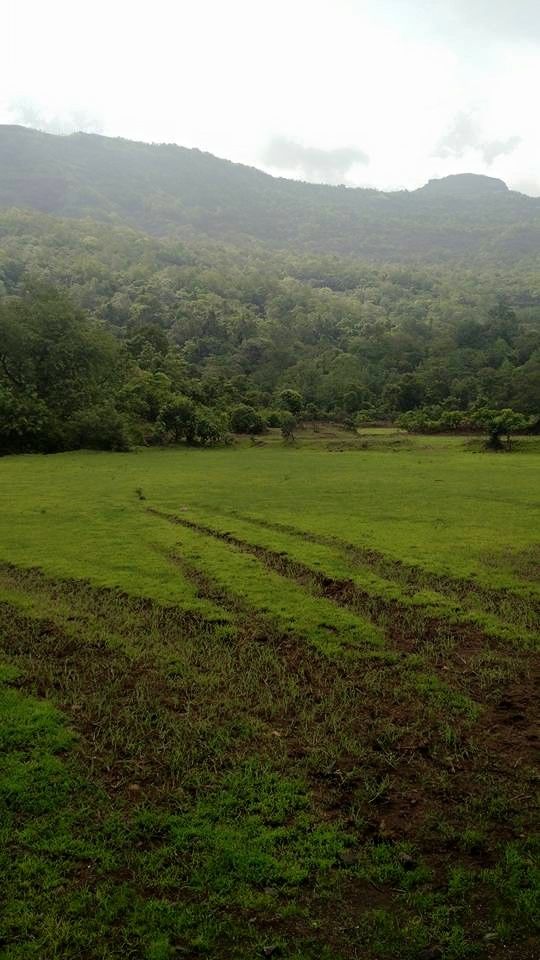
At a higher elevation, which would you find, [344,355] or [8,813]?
[344,355]

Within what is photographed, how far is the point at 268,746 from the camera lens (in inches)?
364

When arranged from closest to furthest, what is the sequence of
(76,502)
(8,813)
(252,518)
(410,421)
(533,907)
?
1. (533,907)
2. (8,813)
3. (252,518)
4. (76,502)
5. (410,421)

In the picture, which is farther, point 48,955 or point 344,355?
point 344,355

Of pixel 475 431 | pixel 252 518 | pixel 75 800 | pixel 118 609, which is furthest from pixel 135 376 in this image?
pixel 75 800

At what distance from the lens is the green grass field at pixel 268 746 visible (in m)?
6.30

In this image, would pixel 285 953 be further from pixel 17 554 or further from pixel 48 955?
pixel 17 554

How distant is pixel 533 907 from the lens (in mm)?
6355

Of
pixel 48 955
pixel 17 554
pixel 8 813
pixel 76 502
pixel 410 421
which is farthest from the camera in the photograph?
pixel 410 421

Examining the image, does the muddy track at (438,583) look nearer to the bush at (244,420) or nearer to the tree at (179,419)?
the tree at (179,419)

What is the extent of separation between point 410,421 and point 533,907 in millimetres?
69824

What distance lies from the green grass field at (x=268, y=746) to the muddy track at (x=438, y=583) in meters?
0.10

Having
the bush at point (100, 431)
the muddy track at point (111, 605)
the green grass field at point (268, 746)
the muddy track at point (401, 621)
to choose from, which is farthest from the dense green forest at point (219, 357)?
the muddy track at point (401, 621)

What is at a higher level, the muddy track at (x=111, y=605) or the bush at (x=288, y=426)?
the bush at (x=288, y=426)

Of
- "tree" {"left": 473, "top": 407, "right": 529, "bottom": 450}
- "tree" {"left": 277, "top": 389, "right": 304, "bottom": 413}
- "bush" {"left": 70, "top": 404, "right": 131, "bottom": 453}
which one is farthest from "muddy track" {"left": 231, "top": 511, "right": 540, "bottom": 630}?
"tree" {"left": 277, "top": 389, "right": 304, "bottom": 413}
